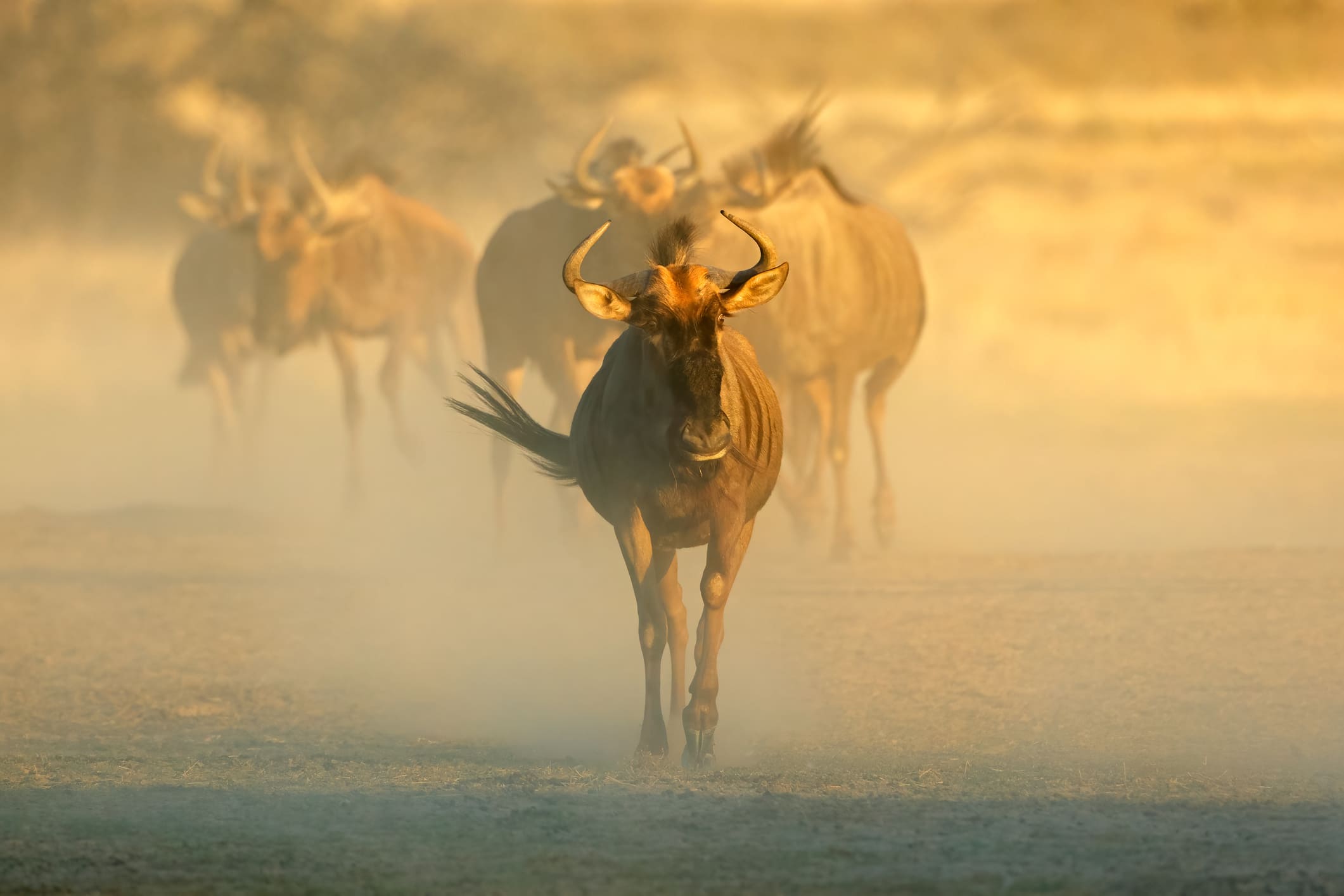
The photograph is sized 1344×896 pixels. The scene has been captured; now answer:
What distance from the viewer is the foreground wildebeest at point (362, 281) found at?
2102cm

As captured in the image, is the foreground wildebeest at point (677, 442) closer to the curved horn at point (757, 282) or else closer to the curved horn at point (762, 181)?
the curved horn at point (757, 282)

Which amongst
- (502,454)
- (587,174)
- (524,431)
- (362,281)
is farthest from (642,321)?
(362,281)

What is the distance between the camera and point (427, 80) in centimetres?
4912

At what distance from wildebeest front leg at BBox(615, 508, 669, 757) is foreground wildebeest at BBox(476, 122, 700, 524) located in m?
7.16

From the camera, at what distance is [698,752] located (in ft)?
26.3

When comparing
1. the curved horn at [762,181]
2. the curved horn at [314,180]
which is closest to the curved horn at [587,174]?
the curved horn at [762,181]

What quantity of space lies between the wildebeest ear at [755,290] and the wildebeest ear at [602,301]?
1.22 feet

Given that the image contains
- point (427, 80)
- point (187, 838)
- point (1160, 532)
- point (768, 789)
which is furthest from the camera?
point (427, 80)

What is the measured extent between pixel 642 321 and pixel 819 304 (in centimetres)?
971

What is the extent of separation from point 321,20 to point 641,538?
44.3 m

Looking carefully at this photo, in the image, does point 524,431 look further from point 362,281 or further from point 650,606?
point 362,281

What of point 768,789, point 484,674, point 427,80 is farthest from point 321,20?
point 768,789

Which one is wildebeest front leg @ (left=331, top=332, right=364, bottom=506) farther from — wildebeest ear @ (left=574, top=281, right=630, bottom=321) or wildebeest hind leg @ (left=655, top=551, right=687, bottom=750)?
wildebeest ear @ (left=574, top=281, right=630, bottom=321)

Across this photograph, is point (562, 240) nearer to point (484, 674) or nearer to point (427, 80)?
point (484, 674)
